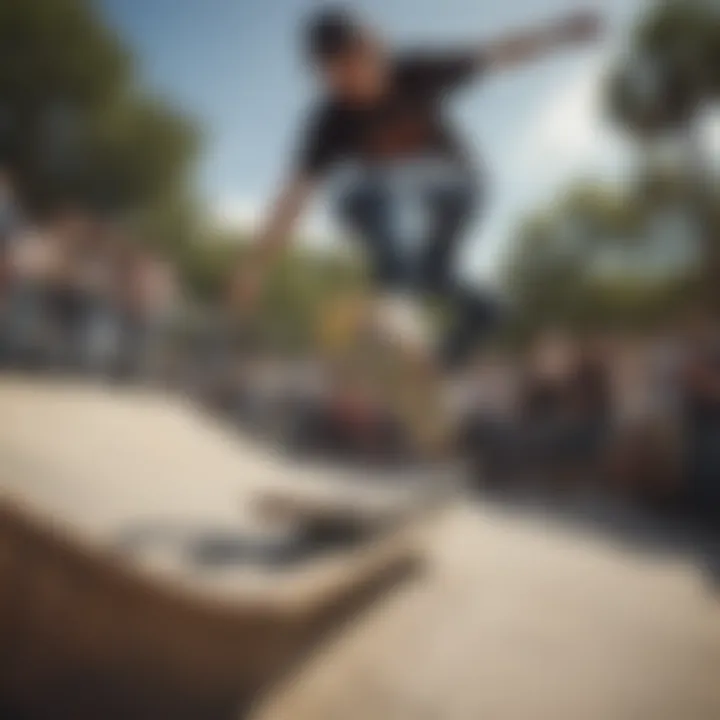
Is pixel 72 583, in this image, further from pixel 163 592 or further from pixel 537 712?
pixel 537 712

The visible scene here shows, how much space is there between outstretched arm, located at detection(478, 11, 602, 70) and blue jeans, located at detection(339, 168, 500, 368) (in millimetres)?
287

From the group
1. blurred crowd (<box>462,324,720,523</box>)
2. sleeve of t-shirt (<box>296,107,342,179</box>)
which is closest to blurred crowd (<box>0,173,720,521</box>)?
blurred crowd (<box>462,324,720,523</box>)

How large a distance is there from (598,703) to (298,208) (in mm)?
1240

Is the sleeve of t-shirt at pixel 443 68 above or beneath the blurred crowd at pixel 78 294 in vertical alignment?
above

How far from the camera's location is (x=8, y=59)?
82.9 inches

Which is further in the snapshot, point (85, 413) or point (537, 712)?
point (85, 413)

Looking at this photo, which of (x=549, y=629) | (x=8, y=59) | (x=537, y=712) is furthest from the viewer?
(x=8, y=59)

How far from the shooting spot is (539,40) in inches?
83.1

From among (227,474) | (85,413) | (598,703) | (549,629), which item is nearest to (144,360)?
(85,413)

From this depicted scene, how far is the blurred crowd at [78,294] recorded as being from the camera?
205 cm

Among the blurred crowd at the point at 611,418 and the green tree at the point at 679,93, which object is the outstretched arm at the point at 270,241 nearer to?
the blurred crowd at the point at 611,418

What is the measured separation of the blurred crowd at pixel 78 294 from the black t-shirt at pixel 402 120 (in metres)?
0.48

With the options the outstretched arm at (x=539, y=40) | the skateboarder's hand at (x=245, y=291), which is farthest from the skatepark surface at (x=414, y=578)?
the outstretched arm at (x=539, y=40)

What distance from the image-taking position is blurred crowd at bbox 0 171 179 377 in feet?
6.73
